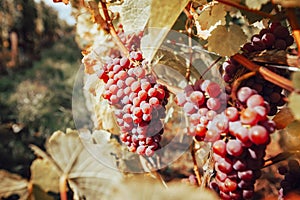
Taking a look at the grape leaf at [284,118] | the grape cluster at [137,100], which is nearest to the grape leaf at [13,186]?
the grape cluster at [137,100]

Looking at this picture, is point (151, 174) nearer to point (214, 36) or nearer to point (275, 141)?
point (214, 36)

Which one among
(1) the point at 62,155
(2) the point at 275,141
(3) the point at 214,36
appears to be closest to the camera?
(3) the point at 214,36

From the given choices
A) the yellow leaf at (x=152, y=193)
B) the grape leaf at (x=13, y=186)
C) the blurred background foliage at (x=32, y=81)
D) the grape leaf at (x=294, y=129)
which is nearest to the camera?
the yellow leaf at (x=152, y=193)

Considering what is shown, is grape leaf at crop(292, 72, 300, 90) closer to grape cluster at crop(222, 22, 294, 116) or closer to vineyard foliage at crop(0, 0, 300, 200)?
vineyard foliage at crop(0, 0, 300, 200)

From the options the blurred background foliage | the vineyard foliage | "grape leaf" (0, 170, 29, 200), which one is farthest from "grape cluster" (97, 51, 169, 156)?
the blurred background foliage

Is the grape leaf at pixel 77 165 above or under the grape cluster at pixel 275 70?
under

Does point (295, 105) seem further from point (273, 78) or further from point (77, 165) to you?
point (77, 165)

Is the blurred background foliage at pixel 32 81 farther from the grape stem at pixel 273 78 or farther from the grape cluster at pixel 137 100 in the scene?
the grape stem at pixel 273 78

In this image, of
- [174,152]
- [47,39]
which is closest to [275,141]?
[174,152]
